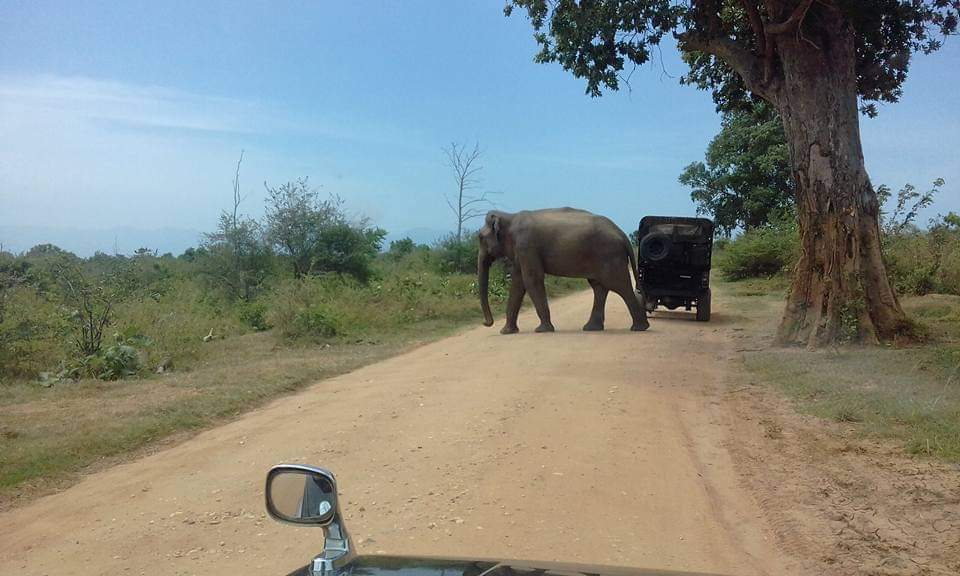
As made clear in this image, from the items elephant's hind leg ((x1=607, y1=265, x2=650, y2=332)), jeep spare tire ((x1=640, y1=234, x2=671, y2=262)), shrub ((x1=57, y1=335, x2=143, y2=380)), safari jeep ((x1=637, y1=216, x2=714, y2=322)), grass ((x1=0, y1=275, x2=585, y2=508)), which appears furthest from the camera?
safari jeep ((x1=637, y1=216, x2=714, y2=322))

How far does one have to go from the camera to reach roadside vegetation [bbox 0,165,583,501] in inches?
320

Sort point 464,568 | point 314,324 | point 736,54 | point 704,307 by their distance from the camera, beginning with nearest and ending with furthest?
point 464,568
point 736,54
point 314,324
point 704,307

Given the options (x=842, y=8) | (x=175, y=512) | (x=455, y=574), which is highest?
(x=842, y=8)

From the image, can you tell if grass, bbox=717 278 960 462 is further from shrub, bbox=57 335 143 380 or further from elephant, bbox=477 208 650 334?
shrub, bbox=57 335 143 380

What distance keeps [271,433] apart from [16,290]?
713 cm

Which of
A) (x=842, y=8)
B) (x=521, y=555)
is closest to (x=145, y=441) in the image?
(x=521, y=555)

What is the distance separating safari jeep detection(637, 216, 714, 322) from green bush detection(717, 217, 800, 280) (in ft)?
29.1

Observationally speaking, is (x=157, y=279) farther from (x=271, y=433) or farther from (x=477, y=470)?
(x=477, y=470)

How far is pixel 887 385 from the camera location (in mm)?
8484

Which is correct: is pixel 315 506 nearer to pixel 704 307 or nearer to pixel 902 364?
pixel 902 364

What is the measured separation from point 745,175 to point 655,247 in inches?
730

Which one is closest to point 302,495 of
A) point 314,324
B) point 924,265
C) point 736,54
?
point 736,54

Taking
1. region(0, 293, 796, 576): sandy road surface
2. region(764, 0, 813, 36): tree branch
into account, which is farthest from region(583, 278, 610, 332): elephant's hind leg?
region(0, 293, 796, 576): sandy road surface

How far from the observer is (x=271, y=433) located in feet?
25.1
